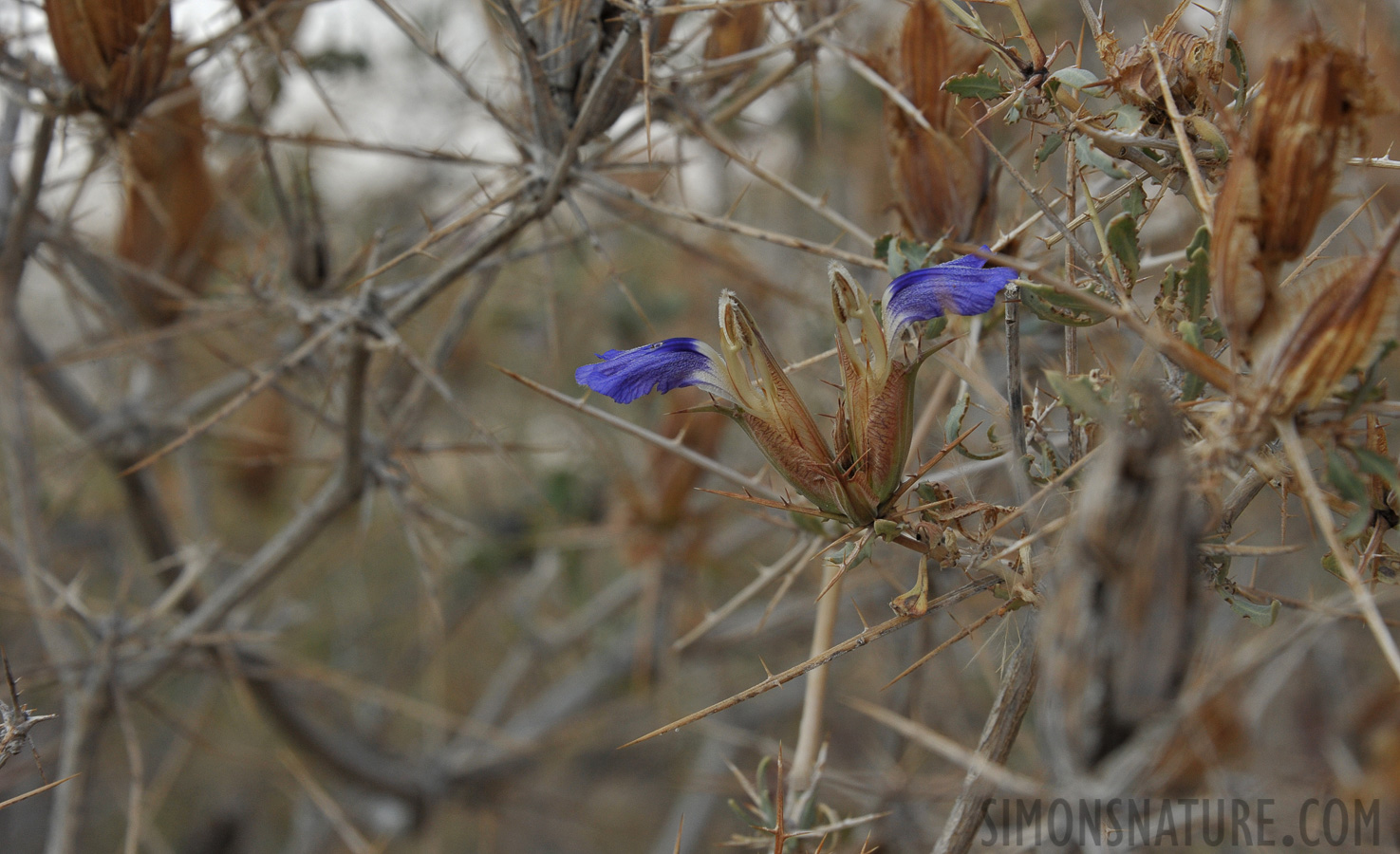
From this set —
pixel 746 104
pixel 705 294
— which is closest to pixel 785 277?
pixel 705 294

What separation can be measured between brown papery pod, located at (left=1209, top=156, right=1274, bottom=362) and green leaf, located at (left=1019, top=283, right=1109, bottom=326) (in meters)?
0.11

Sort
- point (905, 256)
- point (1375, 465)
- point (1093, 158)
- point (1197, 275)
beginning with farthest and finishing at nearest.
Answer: point (905, 256) → point (1093, 158) → point (1197, 275) → point (1375, 465)

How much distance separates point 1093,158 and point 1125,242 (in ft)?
0.34

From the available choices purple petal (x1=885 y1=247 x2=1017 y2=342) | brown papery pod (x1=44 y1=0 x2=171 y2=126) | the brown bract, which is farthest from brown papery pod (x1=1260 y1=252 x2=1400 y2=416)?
brown papery pod (x1=44 y1=0 x2=171 y2=126)

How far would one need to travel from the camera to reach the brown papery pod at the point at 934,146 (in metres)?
1.10

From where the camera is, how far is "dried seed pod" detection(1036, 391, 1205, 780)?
19.7 inches

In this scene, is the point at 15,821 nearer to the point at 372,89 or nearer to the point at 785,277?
the point at 372,89

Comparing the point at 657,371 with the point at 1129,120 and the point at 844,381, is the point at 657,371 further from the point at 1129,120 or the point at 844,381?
the point at 1129,120

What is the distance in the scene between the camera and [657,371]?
0.82 metres

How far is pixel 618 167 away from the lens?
3.79ft

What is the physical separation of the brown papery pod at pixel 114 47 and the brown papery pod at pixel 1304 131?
118cm

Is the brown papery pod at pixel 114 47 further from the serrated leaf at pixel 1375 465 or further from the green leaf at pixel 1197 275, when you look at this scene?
the serrated leaf at pixel 1375 465

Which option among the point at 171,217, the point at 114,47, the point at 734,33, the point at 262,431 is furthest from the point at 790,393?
the point at 262,431

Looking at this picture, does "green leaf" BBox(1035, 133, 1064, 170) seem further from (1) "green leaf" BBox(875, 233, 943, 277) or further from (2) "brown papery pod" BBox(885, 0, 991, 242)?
(2) "brown papery pod" BBox(885, 0, 991, 242)
